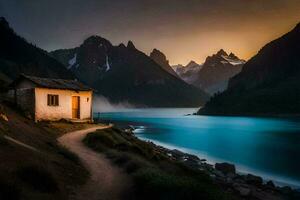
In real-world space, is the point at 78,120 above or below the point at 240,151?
above

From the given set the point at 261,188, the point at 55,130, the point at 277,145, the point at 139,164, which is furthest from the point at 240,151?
the point at 139,164

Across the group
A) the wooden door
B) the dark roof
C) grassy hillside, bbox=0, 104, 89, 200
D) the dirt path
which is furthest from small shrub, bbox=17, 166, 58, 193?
the wooden door

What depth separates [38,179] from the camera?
14.8 m

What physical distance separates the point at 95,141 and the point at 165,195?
1805 centimetres

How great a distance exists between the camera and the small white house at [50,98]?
43062 millimetres

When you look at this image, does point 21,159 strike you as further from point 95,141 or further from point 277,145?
point 277,145

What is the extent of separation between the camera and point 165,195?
52.0 ft

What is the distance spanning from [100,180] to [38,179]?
509 cm

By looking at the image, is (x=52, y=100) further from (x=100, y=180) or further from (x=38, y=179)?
(x=38, y=179)

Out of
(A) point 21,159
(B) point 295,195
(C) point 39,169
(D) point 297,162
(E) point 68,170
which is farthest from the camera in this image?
(D) point 297,162

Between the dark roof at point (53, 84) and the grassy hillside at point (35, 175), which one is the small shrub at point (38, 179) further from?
the dark roof at point (53, 84)

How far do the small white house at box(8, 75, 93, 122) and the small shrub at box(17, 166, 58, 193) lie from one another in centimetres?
2836

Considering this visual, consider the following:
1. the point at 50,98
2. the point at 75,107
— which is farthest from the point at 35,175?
the point at 75,107


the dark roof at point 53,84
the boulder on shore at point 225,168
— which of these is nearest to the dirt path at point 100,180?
the dark roof at point 53,84
